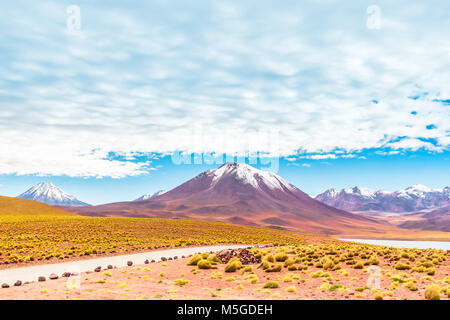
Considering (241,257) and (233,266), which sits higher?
(233,266)

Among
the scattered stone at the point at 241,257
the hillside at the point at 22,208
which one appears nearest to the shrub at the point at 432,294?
the scattered stone at the point at 241,257

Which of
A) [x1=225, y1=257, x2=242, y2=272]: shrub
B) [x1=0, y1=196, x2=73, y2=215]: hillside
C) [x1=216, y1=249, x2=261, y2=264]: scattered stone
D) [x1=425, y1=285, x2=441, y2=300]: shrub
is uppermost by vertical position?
[x1=425, y1=285, x2=441, y2=300]: shrub

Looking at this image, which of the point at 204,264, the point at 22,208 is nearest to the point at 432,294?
the point at 204,264

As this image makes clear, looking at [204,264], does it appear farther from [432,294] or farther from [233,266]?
[432,294]

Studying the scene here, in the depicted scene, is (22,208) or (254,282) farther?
(22,208)

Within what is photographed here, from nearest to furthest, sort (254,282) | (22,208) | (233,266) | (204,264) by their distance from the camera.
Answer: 1. (254,282)
2. (233,266)
3. (204,264)
4. (22,208)

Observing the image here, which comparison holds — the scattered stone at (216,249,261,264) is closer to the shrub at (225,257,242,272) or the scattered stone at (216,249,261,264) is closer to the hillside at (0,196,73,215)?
the shrub at (225,257,242,272)

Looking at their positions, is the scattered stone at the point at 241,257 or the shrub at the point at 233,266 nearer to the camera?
the shrub at the point at 233,266

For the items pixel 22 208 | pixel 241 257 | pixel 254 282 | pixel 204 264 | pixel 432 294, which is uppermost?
pixel 432 294

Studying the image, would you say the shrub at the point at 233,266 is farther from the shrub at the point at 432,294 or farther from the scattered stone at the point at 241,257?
the shrub at the point at 432,294

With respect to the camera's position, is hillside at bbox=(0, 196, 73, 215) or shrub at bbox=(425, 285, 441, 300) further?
hillside at bbox=(0, 196, 73, 215)

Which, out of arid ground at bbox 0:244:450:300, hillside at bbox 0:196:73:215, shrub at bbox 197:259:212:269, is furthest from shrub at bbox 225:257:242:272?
hillside at bbox 0:196:73:215
